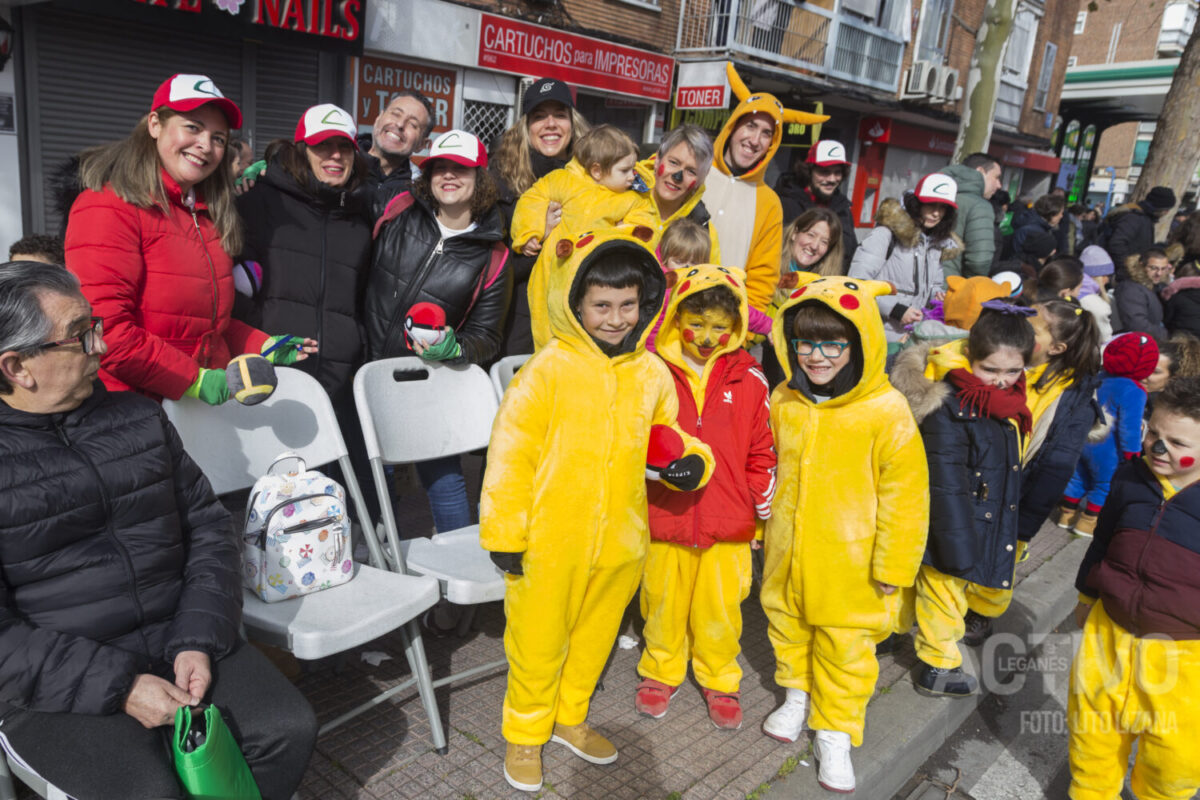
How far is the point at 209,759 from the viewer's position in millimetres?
1758

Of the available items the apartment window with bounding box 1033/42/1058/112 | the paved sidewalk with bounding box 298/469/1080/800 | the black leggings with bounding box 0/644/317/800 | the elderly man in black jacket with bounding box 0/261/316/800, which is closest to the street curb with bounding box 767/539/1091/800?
the paved sidewalk with bounding box 298/469/1080/800

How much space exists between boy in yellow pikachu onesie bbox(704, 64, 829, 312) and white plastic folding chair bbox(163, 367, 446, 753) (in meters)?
2.14

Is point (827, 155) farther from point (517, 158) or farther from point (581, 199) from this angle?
point (581, 199)

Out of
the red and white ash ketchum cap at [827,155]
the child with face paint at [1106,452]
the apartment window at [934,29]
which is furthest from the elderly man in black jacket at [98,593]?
the apartment window at [934,29]

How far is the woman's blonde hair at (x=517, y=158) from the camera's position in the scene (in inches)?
155

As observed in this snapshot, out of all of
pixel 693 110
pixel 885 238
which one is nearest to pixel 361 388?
pixel 885 238

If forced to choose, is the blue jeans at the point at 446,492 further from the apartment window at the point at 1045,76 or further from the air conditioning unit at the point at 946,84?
the apartment window at the point at 1045,76

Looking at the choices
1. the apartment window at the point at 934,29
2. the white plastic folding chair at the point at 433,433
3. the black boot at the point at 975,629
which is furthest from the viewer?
the apartment window at the point at 934,29

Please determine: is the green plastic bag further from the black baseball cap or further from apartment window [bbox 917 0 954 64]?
apartment window [bbox 917 0 954 64]

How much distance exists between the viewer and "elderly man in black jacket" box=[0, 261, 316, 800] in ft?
5.94

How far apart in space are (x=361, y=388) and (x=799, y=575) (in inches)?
67.0

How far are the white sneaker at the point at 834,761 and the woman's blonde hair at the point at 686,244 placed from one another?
6.22 feet

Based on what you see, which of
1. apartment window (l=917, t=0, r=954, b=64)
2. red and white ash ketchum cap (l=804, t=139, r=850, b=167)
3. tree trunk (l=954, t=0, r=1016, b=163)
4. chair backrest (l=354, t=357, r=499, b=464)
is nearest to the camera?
chair backrest (l=354, t=357, r=499, b=464)

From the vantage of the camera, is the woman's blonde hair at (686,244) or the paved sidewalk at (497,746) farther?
the woman's blonde hair at (686,244)
